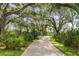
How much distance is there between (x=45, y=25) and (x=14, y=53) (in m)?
0.39

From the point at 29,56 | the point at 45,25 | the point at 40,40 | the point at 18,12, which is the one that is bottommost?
the point at 29,56

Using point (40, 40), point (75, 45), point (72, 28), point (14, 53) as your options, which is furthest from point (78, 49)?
Answer: point (14, 53)

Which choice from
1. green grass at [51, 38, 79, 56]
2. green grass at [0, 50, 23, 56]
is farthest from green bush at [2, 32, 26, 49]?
green grass at [51, 38, 79, 56]

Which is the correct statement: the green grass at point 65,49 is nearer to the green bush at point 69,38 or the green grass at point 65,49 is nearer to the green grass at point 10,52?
the green bush at point 69,38

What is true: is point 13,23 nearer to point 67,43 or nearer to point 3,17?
point 3,17

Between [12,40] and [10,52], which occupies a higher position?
[12,40]

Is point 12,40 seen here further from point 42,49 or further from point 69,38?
point 69,38

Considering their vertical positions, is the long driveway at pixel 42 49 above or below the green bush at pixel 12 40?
below

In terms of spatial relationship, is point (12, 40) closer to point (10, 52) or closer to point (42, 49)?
point (10, 52)

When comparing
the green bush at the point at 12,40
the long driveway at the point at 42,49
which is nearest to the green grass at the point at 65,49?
the long driveway at the point at 42,49

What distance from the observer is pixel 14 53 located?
2.03m

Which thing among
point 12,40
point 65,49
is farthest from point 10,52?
point 65,49

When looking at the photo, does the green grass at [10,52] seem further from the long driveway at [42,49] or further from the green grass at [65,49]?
the green grass at [65,49]

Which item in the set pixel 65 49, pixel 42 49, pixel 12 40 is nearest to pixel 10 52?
pixel 12 40
